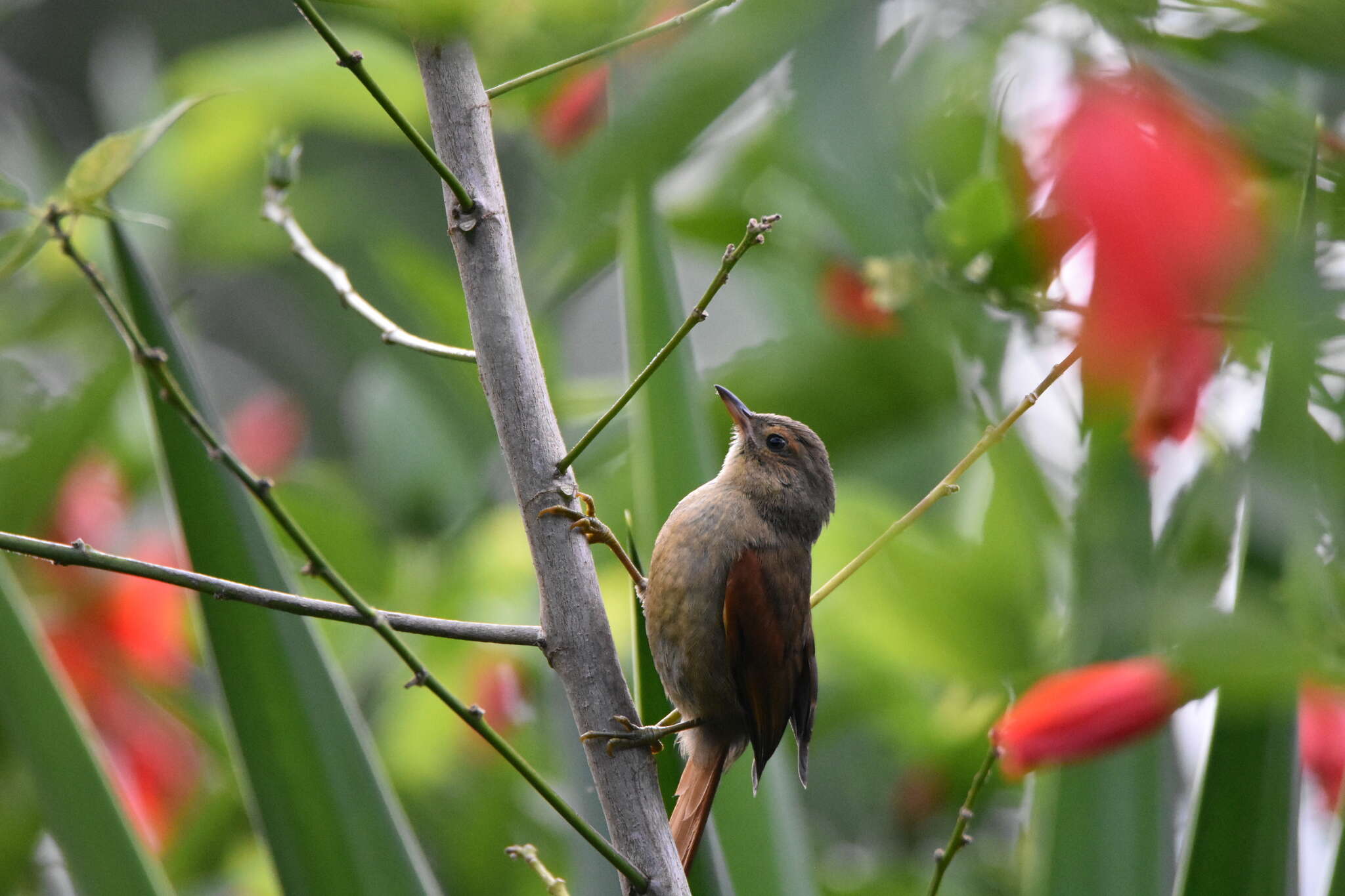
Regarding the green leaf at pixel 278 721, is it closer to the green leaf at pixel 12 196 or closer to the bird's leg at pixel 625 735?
the green leaf at pixel 12 196

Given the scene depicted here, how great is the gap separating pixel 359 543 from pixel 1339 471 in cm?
217

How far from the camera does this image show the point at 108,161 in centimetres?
122

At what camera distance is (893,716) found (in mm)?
2436

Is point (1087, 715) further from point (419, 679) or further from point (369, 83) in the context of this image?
point (369, 83)

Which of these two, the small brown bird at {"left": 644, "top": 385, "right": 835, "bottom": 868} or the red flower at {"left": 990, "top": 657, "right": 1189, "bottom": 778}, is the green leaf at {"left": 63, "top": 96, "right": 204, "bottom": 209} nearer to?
the small brown bird at {"left": 644, "top": 385, "right": 835, "bottom": 868}

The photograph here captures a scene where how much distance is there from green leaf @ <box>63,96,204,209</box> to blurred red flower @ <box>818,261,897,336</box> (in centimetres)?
133

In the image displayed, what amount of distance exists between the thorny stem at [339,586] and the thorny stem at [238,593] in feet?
0.07

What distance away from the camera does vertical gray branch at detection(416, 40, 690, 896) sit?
1.16m

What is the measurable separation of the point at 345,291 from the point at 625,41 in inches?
23.6

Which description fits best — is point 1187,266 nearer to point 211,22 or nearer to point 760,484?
→ point 760,484

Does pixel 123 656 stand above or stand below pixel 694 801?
above

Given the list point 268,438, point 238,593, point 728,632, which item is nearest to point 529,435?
point 238,593

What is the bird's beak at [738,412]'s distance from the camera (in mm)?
1969

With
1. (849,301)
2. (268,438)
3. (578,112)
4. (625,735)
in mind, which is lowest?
(625,735)
